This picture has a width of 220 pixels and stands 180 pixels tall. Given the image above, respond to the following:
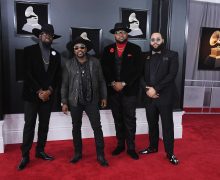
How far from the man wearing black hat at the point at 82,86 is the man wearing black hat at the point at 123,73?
19 centimetres

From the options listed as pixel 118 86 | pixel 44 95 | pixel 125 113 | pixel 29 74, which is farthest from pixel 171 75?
pixel 29 74

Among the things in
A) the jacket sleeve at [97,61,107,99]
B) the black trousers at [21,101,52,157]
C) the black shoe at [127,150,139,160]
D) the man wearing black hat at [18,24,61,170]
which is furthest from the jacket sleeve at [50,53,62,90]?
the black shoe at [127,150,139,160]

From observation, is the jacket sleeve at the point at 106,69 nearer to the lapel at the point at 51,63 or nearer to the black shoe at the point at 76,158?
the lapel at the point at 51,63

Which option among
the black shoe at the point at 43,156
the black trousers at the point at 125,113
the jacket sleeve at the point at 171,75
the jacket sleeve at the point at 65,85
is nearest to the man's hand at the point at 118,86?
the black trousers at the point at 125,113

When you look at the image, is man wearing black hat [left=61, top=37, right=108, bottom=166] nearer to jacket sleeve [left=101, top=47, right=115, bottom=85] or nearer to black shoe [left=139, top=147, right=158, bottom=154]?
jacket sleeve [left=101, top=47, right=115, bottom=85]

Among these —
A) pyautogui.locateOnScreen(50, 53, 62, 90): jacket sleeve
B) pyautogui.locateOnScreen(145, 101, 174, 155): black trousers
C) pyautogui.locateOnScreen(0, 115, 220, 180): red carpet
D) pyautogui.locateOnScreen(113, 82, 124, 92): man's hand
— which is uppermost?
pyautogui.locateOnScreen(50, 53, 62, 90): jacket sleeve

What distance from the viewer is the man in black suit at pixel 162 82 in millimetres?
3160

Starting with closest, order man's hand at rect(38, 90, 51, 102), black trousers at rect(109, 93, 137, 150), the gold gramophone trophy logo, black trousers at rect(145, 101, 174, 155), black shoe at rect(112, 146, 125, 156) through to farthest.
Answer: man's hand at rect(38, 90, 51, 102) < black trousers at rect(145, 101, 174, 155) < black trousers at rect(109, 93, 137, 150) < black shoe at rect(112, 146, 125, 156) < the gold gramophone trophy logo

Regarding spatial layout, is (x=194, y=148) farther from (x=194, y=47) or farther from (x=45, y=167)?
(x=194, y=47)

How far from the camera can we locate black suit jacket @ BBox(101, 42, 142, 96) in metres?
3.25

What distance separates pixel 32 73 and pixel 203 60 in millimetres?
4961

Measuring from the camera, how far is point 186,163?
3.30m

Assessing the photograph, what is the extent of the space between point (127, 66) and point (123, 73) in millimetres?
107

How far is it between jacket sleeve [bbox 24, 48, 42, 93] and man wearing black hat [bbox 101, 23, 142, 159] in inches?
36.6
